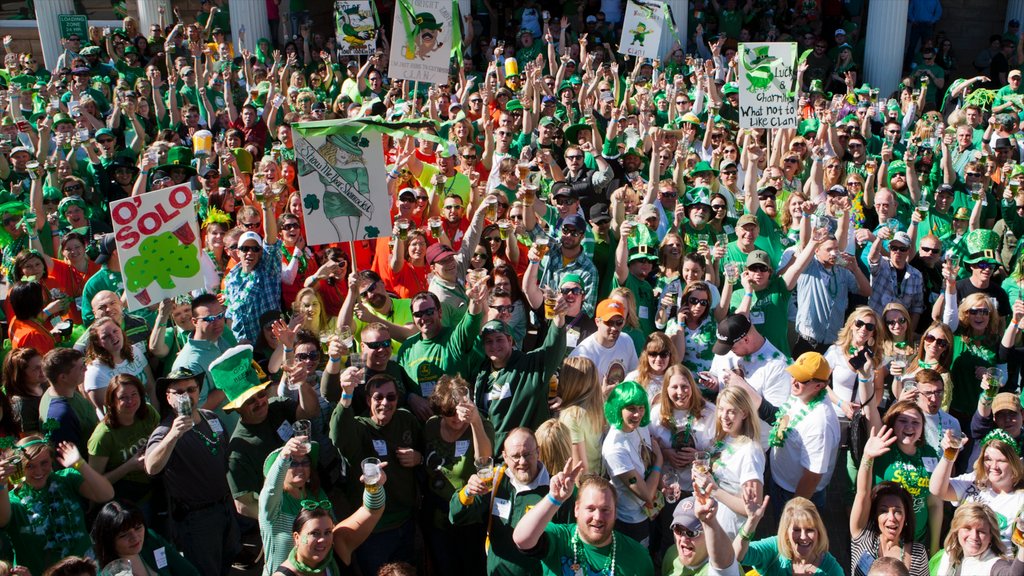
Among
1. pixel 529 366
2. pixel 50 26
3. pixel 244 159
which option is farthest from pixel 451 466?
pixel 50 26

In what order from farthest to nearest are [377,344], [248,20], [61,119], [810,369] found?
[248,20] < [61,119] < [377,344] < [810,369]

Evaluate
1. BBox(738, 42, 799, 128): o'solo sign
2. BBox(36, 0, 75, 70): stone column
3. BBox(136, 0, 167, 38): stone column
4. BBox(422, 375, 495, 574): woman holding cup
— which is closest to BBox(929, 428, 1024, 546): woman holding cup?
BBox(422, 375, 495, 574): woman holding cup

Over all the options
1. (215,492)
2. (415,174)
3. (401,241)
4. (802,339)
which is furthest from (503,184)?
(215,492)

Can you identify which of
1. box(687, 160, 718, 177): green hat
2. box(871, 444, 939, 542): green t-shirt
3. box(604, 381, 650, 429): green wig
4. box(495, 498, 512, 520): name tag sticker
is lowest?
box(871, 444, 939, 542): green t-shirt

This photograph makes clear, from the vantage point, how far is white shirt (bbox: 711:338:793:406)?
5.82 metres

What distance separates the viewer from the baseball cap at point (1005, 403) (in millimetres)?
5578

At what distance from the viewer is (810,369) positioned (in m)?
5.27

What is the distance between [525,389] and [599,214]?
8.51 feet

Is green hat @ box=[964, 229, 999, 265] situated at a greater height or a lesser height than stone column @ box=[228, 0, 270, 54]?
lesser

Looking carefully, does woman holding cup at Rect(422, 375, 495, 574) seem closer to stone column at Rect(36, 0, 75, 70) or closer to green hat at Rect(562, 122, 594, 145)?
green hat at Rect(562, 122, 594, 145)

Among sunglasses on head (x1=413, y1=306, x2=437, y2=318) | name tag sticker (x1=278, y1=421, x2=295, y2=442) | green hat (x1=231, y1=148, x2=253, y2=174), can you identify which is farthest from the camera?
green hat (x1=231, y1=148, x2=253, y2=174)

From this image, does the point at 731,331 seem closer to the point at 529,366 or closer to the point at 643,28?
the point at 529,366

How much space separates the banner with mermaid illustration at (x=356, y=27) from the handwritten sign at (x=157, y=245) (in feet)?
26.9

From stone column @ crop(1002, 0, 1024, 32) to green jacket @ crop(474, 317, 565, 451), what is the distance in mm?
17780
